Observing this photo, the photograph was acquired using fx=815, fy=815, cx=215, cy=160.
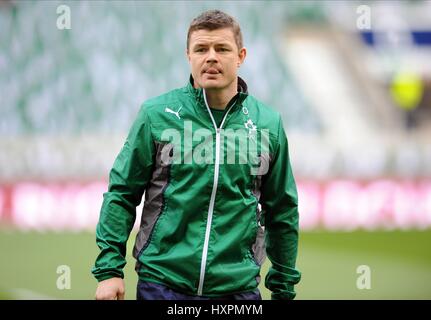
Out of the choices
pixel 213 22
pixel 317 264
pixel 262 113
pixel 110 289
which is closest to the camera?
pixel 110 289

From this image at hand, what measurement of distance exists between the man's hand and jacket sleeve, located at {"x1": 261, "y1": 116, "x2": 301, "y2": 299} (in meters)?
0.50

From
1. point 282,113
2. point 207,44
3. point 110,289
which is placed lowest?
point 110,289

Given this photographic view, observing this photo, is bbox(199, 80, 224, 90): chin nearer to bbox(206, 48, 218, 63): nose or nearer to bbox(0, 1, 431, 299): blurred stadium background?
bbox(206, 48, 218, 63): nose

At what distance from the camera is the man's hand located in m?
2.19

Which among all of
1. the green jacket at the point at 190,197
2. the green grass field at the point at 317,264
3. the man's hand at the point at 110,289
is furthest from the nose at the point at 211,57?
the green grass field at the point at 317,264

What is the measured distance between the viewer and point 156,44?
16.0ft

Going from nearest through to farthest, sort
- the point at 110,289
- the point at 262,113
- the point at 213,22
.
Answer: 1. the point at 110,289
2. the point at 213,22
3. the point at 262,113

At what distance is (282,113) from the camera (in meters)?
4.95

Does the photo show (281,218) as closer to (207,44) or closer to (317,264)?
(207,44)

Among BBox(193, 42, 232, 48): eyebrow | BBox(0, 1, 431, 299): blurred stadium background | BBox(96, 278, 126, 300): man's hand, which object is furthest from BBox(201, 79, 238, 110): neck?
BBox(0, 1, 431, 299): blurred stadium background

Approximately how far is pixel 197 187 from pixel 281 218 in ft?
1.09

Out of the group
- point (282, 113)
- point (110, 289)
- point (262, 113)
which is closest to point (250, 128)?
point (262, 113)

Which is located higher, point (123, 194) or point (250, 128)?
point (250, 128)

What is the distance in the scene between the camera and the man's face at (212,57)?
7.48 ft
